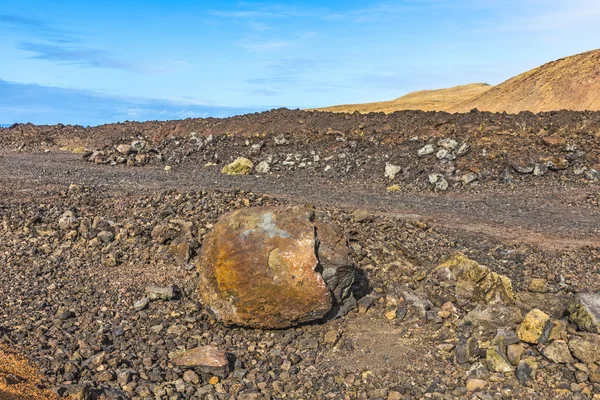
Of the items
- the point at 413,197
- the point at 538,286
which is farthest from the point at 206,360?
the point at 413,197

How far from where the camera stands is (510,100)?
38.8 metres

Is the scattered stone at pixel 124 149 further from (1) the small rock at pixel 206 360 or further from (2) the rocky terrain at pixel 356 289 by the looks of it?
(1) the small rock at pixel 206 360

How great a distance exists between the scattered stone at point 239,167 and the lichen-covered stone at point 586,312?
568 inches

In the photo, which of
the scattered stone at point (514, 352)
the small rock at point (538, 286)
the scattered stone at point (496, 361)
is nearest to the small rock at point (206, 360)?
the scattered stone at point (496, 361)

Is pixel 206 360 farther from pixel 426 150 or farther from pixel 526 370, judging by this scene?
pixel 426 150

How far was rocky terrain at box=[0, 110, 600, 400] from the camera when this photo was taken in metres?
5.63

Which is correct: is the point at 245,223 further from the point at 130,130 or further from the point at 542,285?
the point at 130,130

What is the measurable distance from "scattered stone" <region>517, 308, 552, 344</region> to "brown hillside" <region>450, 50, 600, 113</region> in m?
30.3

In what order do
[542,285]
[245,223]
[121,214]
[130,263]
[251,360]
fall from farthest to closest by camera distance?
1. [121,214]
2. [130,263]
3. [542,285]
4. [245,223]
5. [251,360]

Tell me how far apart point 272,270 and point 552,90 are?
35.8 m

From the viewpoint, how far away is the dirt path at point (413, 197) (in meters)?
11.0

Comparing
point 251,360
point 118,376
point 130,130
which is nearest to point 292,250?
point 251,360

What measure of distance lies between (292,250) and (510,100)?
3688 centimetres

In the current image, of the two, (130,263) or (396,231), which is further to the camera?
(396,231)
